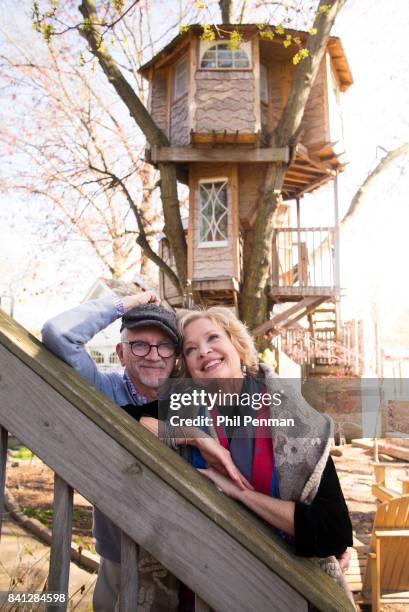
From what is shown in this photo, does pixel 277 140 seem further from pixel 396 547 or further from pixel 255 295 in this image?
pixel 396 547

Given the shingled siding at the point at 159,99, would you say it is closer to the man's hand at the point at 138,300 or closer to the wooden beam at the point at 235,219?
the wooden beam at the point at 235,219

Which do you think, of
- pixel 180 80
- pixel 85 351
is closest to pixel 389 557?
pixel 85 351

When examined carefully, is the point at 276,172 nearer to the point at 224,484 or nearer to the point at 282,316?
the point at 282,316

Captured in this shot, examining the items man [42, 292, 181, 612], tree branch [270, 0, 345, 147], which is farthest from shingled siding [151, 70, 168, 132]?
man [42, 292, 181, 612]

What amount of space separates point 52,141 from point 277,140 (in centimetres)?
957

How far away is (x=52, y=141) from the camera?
50.2 feet

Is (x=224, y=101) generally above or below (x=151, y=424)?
above

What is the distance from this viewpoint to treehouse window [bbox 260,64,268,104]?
1066 centimetres

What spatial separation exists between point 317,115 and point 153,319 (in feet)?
34.5

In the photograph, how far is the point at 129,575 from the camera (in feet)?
3.07

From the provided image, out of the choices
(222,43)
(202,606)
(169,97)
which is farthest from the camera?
(169,97)

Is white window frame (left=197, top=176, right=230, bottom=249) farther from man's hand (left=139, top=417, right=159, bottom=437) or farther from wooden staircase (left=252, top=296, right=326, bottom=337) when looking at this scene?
man's hand (left=139, top=417, right=159, bottom=437)

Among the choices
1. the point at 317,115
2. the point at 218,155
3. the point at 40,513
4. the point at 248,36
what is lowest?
the point at 40,513

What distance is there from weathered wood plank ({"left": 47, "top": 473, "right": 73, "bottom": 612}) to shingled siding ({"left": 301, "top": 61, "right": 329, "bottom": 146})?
10.9m
